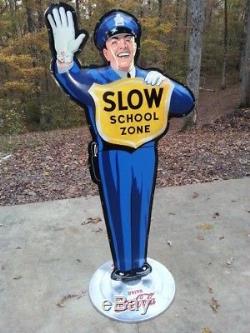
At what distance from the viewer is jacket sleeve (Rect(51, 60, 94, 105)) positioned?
241cm

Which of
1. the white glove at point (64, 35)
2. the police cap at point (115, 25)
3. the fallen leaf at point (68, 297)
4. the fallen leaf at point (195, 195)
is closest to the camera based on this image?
the white glove at point (64, 35)

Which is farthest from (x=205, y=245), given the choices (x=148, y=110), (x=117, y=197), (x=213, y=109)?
(x=213, y=109)

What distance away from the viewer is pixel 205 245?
3.66 metres

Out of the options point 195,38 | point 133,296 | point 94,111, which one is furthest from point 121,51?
point 195,38

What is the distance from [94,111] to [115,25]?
21.4 inches

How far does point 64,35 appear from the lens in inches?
90.4

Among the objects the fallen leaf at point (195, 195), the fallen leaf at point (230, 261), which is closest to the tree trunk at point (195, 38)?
the fallen leaf at point (195, 195)

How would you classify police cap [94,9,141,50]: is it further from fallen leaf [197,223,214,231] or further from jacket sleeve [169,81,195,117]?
fallen leaf [197,223,214,231]

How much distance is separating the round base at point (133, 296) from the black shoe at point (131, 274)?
0.03 metres

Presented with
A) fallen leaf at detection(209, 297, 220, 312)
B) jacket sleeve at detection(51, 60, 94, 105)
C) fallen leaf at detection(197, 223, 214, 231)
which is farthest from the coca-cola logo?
jacket sleeve at detection(51, 60, 94, 105)

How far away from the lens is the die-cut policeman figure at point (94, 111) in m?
2.34

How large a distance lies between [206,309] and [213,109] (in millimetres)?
12394

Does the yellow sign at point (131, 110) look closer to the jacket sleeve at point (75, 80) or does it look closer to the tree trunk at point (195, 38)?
the jacket sleeve at point (75, 80)

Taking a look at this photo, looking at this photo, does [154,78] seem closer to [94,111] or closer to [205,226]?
[94,111]
